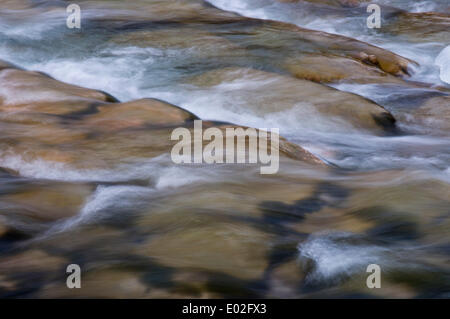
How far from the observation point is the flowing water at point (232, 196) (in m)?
3.87

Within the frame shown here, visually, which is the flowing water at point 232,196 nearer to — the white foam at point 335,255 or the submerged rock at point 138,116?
the white foam at point 335,255

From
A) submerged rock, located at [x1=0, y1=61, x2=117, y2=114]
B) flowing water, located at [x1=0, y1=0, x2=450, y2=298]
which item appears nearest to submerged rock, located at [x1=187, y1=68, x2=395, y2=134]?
flowing water, located at [x1=0, y1=0, x2=450, y2=298]

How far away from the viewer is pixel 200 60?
1010 cm

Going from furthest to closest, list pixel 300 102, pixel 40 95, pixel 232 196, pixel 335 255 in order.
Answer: pixel 300 102 < pixel 40 95 < pixel 232 196 < pixel 335 255

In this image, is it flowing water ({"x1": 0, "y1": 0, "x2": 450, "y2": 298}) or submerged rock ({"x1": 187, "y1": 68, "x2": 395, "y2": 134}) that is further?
submerged rock ({"x1": 187, "y1": 68, "x2": 395, "y2": 134})

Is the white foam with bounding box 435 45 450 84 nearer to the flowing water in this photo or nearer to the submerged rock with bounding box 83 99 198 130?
the flowing water

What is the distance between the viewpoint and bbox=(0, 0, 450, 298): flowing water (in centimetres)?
387

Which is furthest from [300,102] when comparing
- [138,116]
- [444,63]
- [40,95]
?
[444,63]

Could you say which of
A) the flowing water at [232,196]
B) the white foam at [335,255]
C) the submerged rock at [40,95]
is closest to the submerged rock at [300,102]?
the flowing water at [232,196]

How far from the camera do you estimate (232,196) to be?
5.22 m

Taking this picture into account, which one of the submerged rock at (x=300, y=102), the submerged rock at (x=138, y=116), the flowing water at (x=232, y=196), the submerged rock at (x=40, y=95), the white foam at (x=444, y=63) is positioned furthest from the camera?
the white foam at (x=444, y=63)

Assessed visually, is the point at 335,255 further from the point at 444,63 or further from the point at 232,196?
the point at 444,63

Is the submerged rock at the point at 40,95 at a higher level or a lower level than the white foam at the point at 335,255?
higher
